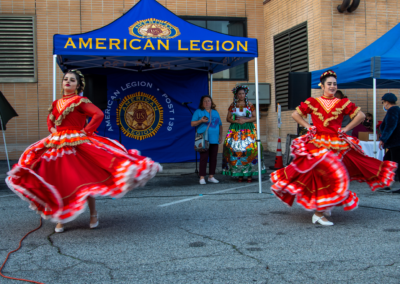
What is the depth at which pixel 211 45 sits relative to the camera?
286 inches

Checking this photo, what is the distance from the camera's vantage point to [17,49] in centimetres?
1277

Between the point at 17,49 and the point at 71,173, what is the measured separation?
976 cm

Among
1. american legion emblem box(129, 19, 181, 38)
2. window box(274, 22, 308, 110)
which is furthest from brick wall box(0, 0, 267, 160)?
american legion emblem box(129, 19, 181, 38)

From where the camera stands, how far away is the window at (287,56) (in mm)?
12359

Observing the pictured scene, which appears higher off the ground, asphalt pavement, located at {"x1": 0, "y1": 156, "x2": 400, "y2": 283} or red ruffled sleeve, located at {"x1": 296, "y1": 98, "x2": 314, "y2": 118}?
red ruffled sleeve, located at {"x1": 296, "y1": 98, "x2": 314, "y2": 118}

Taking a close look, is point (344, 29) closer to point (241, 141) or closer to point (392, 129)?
point (392, 129)

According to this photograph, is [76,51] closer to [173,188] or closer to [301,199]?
[173,188]

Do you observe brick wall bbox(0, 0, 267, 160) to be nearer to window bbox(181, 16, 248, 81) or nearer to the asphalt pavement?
window bbox(181, 16, 248, 81)

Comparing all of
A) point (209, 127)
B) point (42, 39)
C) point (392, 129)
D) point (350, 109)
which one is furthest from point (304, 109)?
point (42, 39)

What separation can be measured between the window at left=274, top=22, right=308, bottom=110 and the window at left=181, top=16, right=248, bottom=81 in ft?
3.65

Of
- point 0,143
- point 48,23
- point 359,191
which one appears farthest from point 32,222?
point 48,23

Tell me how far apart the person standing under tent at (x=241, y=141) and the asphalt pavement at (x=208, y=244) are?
2030mm

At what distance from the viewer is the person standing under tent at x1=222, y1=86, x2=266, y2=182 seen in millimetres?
8531

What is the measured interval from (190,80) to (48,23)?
569cm
